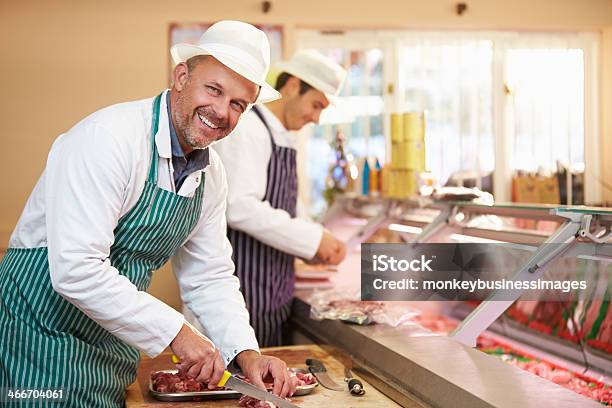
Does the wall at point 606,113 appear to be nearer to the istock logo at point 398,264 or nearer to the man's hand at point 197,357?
the istock logo at point 398,264

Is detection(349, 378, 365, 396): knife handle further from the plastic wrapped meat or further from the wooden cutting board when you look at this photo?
the plastic wrapped meat

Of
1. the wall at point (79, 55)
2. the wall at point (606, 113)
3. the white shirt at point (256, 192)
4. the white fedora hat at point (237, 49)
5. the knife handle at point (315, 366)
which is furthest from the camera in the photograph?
the wall at point (606, 113)

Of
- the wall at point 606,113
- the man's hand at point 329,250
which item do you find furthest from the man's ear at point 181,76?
the wall at point 606,113

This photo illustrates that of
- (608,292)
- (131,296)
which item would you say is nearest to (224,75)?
(131,296)

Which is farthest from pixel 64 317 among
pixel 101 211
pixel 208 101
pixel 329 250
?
pixel 329 250

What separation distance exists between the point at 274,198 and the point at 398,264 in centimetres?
100

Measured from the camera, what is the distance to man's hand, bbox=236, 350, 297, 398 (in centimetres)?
197

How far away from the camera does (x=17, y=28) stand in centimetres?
538

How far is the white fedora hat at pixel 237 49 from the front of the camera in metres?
1.90

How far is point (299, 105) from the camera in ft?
11.0

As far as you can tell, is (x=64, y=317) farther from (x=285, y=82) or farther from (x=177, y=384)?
(x=285, y=82)

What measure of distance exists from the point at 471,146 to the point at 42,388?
4.62 meters

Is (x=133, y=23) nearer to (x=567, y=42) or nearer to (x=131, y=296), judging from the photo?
(x=567, y=42)

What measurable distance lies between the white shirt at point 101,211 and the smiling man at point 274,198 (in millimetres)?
911
